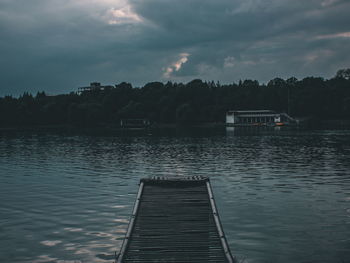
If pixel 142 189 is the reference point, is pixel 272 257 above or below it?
below

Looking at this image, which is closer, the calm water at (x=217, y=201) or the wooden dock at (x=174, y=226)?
the wooden dock at (x=174, y=226)

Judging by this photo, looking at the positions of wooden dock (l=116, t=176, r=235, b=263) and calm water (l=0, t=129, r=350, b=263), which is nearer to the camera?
wooden dock (l=116, t=176, r=235, b=263)

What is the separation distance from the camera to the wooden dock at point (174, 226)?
1409cm

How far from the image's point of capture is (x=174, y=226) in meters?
17.4

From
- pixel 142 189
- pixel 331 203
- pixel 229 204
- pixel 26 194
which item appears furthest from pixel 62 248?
pixel 331 203

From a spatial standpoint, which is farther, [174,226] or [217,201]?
[217,201]

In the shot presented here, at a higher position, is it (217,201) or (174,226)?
(174,226)

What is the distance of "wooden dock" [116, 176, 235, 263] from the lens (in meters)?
14.1

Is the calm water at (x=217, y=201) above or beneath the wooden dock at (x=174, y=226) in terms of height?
beneath

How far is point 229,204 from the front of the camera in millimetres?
25969

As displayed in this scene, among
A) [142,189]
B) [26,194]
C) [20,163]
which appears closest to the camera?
[142,189]

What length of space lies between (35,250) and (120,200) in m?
10.3

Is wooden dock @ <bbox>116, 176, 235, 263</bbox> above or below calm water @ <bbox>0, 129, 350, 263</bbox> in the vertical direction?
above

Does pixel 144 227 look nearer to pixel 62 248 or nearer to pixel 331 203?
pixel 62 248
